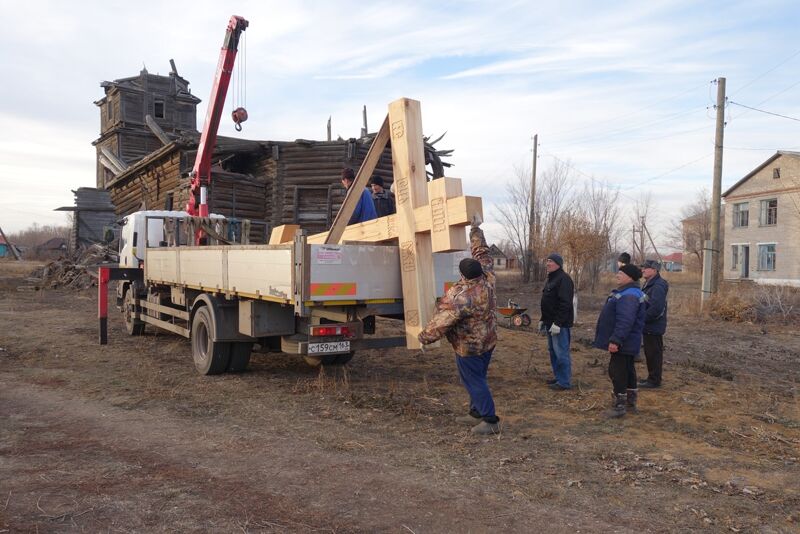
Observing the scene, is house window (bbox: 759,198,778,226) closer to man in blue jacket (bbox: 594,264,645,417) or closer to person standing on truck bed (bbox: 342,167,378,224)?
man in blue jacket (bbox: 594,264,645,417)

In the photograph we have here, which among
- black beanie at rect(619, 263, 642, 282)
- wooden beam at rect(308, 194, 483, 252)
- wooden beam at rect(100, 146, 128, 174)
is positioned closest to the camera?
wooden beam at rect(308, 194, 483, 252)

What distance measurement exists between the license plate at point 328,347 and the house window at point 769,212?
40478 mm

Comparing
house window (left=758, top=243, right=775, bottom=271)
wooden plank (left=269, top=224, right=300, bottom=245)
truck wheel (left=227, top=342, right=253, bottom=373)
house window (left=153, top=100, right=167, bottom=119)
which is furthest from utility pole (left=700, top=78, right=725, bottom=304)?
house window (left=153, top=100, right=167, bottom=119)

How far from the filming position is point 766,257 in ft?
131

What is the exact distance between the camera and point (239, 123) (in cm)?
1622

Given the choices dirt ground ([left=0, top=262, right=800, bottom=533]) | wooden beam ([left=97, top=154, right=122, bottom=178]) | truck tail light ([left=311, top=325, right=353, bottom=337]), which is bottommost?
dirt ground ([left=0, top=262, right=800, bottom=533])

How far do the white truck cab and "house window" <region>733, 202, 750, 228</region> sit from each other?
39940 millimetres

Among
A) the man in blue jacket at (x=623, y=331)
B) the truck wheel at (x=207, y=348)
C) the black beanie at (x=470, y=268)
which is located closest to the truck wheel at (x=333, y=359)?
the truck wheel at (x=207, y=348)

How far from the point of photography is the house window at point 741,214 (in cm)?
4150

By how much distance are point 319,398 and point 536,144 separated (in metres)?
29.0

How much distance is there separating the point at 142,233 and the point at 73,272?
627 inches

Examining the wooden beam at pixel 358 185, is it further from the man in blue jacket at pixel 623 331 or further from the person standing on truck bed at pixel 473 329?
the man in blue jacket at pixel 623 331

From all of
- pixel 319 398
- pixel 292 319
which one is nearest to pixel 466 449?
pixel 319 398

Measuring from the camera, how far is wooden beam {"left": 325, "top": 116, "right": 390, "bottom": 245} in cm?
688
